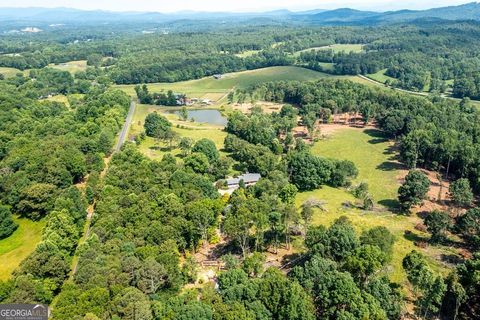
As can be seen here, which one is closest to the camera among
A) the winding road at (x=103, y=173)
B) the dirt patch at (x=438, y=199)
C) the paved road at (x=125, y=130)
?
the winding road at (x=103, y=173)

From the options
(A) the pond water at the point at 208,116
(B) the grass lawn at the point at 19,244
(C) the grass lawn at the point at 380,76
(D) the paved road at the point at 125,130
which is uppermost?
(C) the grass lawn at the point at 380,76

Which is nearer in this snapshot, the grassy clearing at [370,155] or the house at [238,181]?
the house at [238,181]

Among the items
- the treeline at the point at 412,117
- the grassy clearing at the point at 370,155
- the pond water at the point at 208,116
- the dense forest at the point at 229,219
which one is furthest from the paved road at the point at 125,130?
the grassy clearing at the point at 370,155

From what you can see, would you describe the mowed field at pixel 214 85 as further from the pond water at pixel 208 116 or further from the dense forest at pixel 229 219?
the dense forest at pixel 229 219

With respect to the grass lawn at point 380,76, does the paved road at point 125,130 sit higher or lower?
lower

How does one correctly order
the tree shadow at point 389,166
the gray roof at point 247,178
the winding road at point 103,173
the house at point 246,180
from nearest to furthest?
the winding road at point 103,173
the house at point 246,180
the gray roof at point 247,178
the tree shadow at point 389,166

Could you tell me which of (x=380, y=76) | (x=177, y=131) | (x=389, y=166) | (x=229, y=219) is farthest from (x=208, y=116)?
(x=380, y=76)

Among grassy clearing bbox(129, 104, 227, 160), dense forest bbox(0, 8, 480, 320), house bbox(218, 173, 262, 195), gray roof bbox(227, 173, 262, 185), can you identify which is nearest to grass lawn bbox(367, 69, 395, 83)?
dense forest bbox(0, 8, 480, 320)
